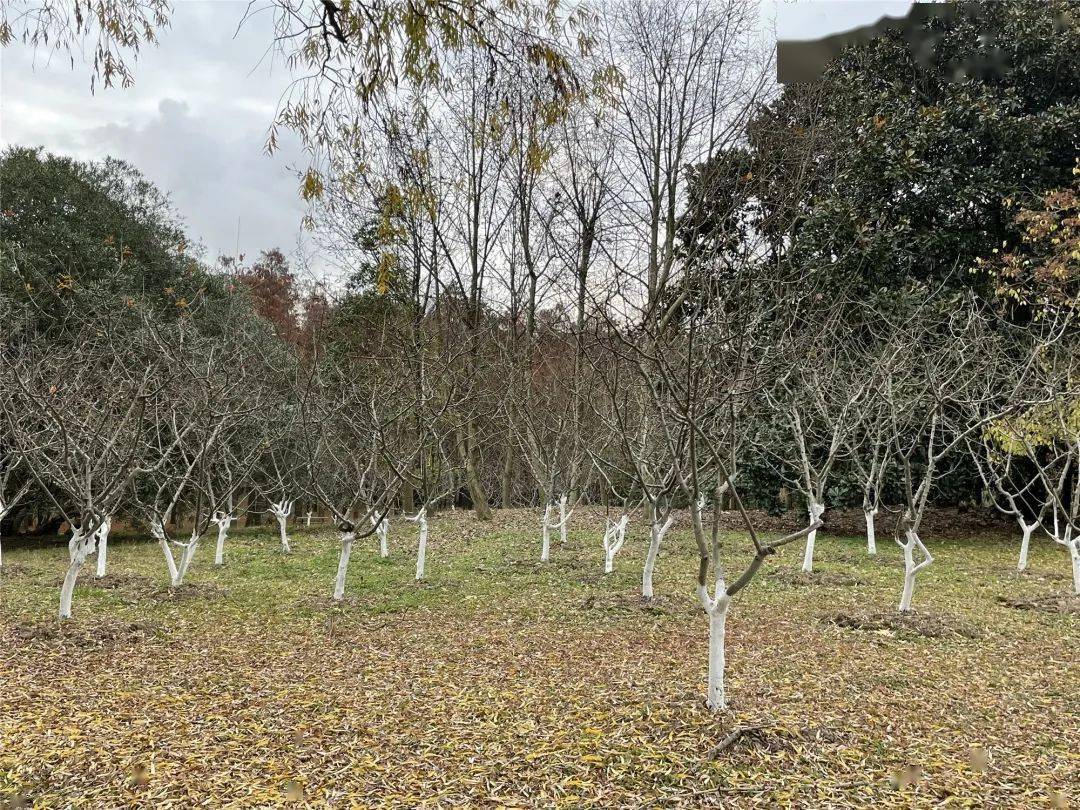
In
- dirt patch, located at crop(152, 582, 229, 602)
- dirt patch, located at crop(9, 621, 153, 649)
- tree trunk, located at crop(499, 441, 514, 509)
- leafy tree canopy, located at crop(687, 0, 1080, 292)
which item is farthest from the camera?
tree trunk, located at crop(499, 441, 514, 509)

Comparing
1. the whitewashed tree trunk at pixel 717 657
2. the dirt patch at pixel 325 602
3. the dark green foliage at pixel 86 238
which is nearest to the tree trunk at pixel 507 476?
the dark green foliage at pixel 86 238

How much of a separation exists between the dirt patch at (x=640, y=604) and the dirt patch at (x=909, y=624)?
144 cm

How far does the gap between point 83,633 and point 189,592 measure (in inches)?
84.1

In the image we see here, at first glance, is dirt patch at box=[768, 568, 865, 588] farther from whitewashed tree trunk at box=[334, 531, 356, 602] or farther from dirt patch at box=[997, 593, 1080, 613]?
whitewashed tree trunk at box=[334, 531, 356, 602]

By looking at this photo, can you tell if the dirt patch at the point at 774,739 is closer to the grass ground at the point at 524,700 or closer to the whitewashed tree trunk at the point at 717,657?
the grass ground at the point at 524,700

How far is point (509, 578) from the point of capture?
9359 millimetres

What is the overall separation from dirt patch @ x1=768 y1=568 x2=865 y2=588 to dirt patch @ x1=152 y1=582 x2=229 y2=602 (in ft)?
23.0

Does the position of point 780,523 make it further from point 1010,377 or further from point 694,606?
point 694,606

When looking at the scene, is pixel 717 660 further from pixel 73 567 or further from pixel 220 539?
pixel 220 539

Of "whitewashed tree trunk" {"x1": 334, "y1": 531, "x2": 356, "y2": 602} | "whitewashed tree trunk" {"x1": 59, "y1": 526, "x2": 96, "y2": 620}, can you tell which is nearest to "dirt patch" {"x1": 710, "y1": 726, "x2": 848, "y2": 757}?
"whitewashed tree trunk" {"x1": 334, "y1": 531, "x2": 356, "y2": 602}

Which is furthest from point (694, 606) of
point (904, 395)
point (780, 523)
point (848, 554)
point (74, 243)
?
point (74, 243)

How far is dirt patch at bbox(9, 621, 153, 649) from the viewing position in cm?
592

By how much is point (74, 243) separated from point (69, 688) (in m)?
13.3

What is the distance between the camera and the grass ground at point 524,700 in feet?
11.2
